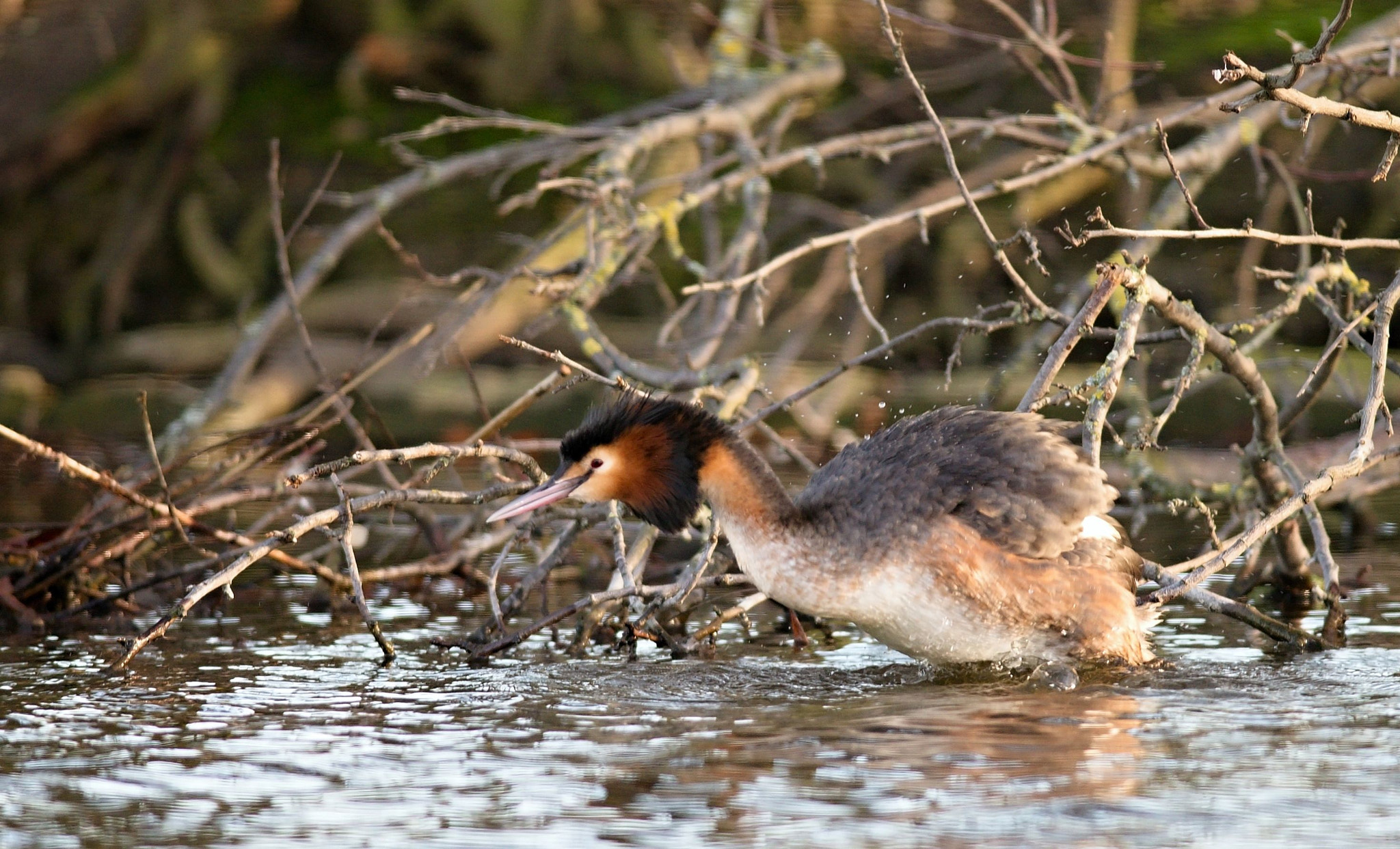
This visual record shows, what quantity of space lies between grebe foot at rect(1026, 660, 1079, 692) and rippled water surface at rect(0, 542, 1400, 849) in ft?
0.19

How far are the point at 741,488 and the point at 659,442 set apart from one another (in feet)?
0.91

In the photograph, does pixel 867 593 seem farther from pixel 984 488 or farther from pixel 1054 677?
pixel 1054 677

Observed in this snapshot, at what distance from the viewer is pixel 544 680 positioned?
5008mm

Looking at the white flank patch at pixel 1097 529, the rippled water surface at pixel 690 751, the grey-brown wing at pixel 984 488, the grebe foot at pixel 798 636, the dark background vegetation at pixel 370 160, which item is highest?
the dark background vegetation at pixel 370 160

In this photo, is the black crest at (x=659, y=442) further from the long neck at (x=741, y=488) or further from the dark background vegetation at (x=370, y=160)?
the dark background vegetation at (x=370, y=160)

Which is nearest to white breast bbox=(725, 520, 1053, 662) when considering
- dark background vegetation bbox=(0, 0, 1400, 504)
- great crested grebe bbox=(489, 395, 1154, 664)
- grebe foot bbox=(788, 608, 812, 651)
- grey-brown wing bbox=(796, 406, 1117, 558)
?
great crested grebe bbox=(489, 395, 1154, 664)

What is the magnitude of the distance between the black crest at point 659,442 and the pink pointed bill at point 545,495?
8 cm

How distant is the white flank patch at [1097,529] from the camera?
5137 millimetres

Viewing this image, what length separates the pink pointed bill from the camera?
4875mm

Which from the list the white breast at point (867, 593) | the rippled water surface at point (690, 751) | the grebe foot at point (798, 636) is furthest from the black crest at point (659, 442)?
the grebe foot at point (798, 636)

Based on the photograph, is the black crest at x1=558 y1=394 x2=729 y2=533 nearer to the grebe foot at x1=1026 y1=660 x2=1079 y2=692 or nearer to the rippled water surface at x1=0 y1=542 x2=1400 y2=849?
the rippled water surface at x1=0 y1=542 x2=1400 y2=849

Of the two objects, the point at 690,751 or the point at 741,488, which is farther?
the point at 741,488

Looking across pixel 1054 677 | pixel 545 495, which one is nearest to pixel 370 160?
pixel 545 495

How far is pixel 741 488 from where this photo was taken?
488 cm
